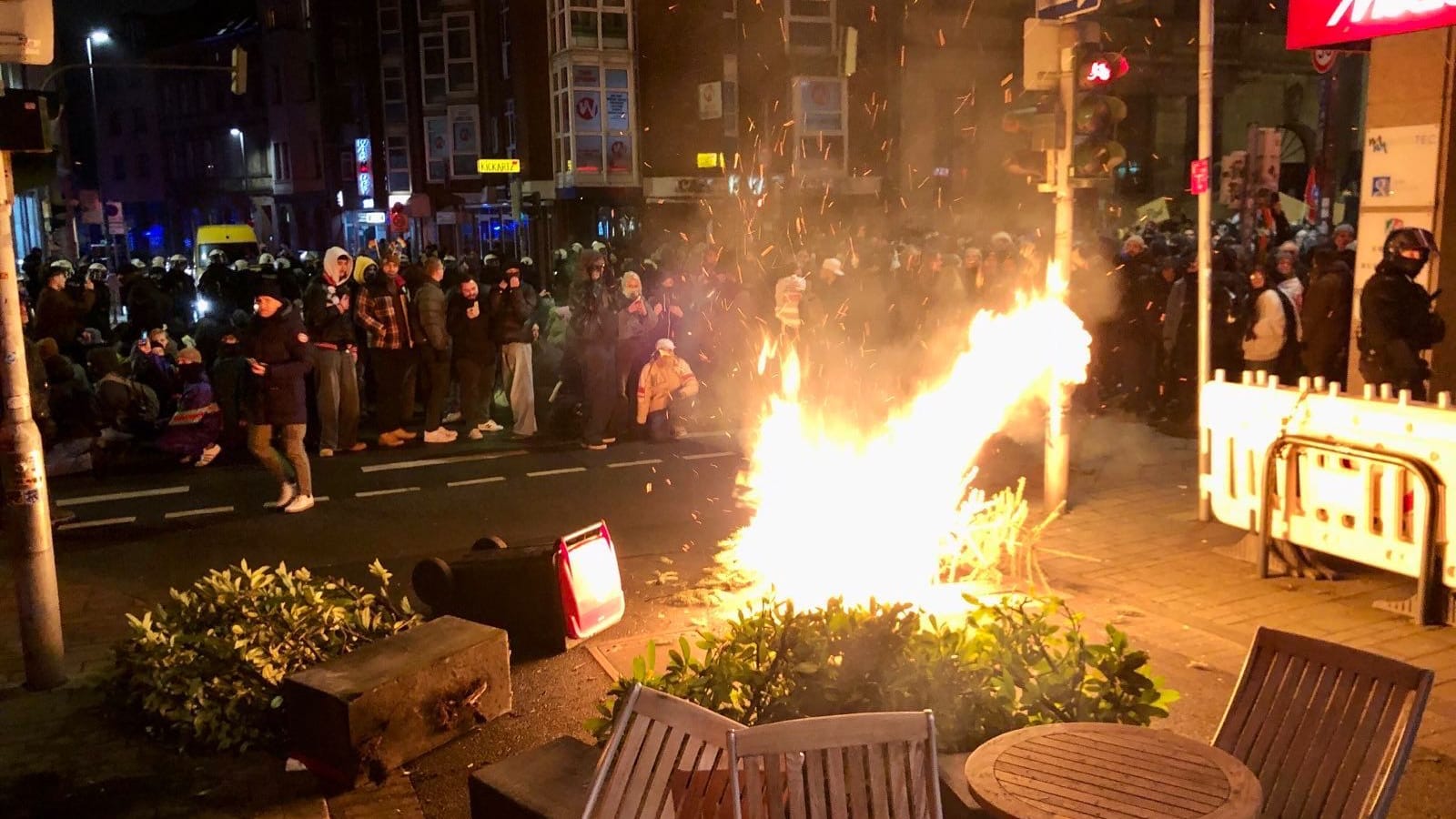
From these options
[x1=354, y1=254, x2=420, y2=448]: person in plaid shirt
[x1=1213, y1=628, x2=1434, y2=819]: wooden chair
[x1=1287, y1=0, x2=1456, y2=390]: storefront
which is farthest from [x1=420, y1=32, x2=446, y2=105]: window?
[x1=1213, y1=628, x2=1434, y2=819]: wooden chair

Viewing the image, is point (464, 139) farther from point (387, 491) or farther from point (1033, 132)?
point (1033, 132)

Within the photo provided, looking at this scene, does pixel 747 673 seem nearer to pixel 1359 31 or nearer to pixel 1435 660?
pixel 1435 660

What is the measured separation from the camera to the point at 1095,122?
8.80 metres

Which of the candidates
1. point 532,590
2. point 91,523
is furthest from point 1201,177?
point 91,523

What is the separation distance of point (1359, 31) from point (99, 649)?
33.2ft

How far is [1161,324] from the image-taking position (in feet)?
46.6

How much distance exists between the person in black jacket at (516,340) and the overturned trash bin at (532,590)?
21.8 ft

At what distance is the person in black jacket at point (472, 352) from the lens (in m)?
13.3

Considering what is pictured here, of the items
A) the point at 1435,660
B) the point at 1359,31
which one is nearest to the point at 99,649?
the point at 1435,660

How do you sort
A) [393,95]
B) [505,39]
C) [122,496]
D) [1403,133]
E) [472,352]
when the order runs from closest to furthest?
[1403,133] < [122,496] < [472,352] < [505,39] < [393,95]

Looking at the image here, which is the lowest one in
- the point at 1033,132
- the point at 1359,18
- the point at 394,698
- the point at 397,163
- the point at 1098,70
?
the point at 394,698

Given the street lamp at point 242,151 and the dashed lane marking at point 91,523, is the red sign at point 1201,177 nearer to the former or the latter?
the dashed lane marking at point 91,523

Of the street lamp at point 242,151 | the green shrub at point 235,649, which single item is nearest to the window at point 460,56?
the street lamp at point 242,151

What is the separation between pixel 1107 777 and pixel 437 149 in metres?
42.9
